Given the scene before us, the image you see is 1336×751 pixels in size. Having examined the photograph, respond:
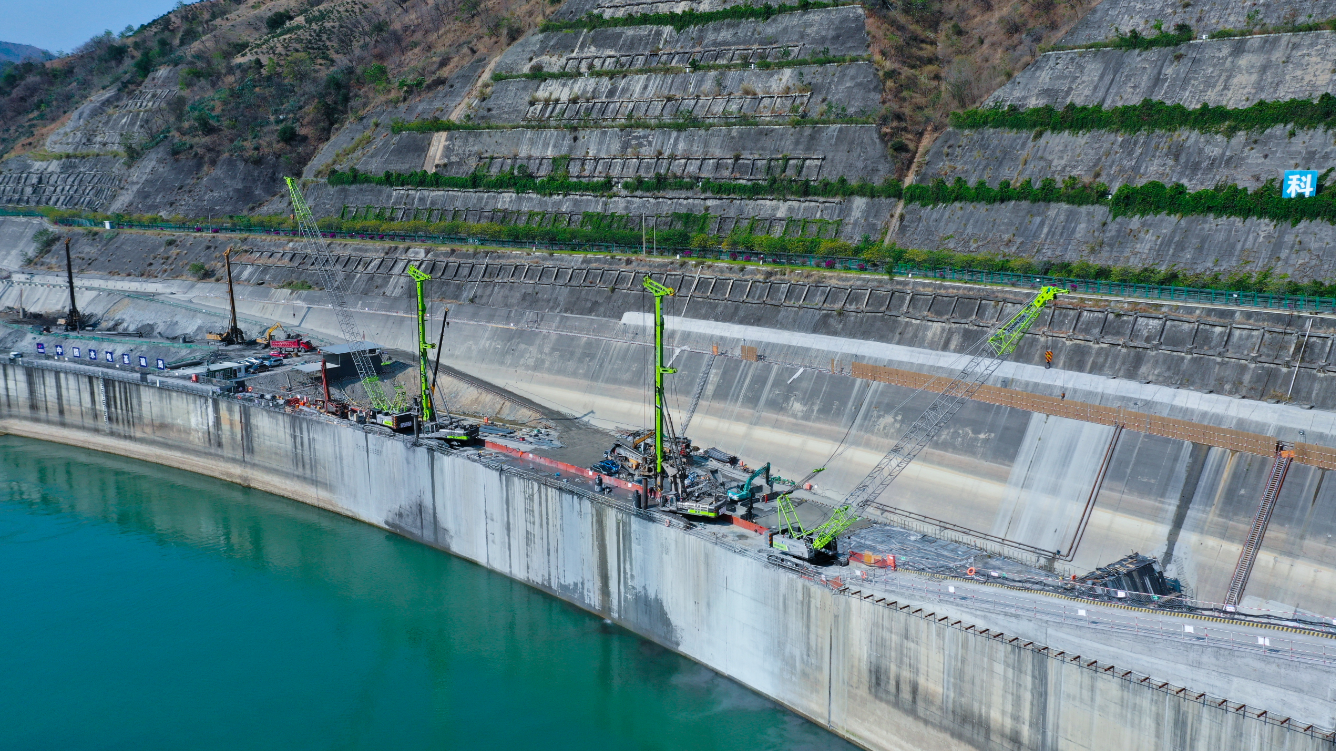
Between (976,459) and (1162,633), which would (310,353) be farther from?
(1162,633)

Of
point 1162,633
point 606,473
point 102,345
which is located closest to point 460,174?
point 102,345

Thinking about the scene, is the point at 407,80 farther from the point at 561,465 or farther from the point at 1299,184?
the point at 1299,184

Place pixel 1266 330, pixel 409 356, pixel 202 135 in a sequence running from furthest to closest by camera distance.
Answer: pixel 202 135 → pixel 409 356 → pixel 1266 330

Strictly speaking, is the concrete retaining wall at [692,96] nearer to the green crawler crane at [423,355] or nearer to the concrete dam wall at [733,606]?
the green crawler crane at [423,355]

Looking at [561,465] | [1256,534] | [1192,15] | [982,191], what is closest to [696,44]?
[982,191]

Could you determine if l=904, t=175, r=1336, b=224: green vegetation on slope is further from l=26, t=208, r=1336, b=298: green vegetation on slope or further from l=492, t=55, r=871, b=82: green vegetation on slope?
l=492, t=55, r=871, b=82: green vegetation on slope

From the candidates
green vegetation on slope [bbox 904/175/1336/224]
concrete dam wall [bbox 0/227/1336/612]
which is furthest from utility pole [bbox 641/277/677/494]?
green vegetation on slope [bbox 904/175/1336/224]
